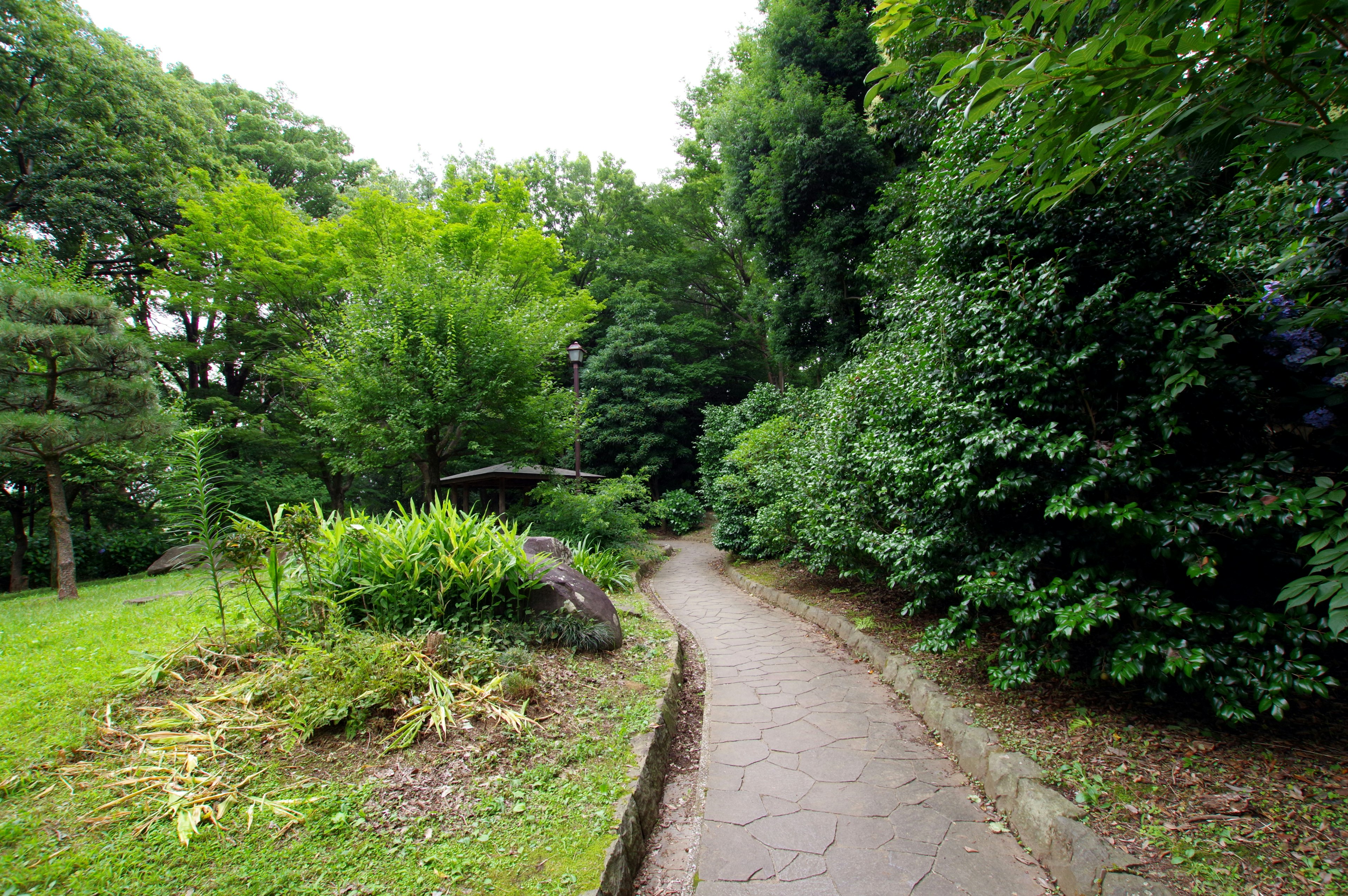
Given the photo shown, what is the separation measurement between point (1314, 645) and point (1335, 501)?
2.93 ft

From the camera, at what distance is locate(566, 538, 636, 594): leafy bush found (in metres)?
6.59

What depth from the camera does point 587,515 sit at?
9.79 metres

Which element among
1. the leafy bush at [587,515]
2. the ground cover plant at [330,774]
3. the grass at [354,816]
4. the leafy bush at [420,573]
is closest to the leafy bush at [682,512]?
the leafy bush at [587,515]

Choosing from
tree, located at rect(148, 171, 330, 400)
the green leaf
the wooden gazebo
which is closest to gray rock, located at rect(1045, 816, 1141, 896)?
the green leaf

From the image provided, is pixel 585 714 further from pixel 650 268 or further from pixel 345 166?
pixel 345 166

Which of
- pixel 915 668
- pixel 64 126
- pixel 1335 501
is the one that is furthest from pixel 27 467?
pixel 1335 501

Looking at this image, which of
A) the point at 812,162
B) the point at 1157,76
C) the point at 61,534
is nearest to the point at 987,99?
the point at 1157,76

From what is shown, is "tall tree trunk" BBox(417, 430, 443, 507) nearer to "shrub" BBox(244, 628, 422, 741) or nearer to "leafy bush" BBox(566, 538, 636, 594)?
"leafy bush" BBox(566, 538, 636, 594)

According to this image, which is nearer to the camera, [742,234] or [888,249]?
[888,249]

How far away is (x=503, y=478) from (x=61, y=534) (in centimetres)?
715

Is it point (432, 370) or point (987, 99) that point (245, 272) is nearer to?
point (432, 370)

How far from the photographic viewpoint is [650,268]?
20484mm

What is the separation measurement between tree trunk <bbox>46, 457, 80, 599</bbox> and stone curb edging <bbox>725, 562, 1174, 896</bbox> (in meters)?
12.1

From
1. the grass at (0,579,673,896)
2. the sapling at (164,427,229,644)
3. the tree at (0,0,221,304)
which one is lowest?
the grass at (0,579,673,896)
